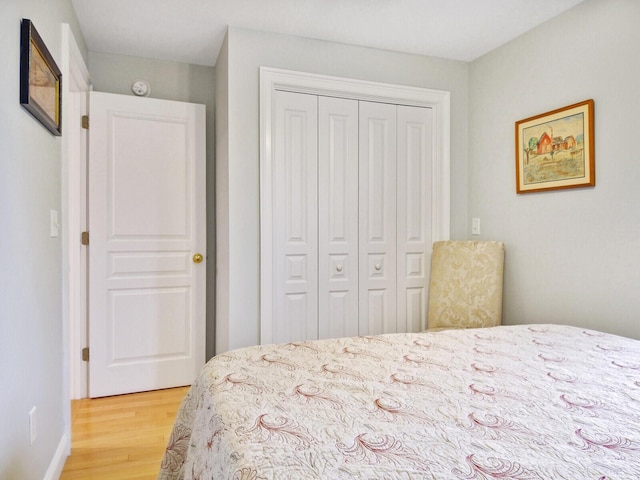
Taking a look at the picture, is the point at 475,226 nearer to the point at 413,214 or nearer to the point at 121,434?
the point at 413,214

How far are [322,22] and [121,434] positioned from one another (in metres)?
2.63

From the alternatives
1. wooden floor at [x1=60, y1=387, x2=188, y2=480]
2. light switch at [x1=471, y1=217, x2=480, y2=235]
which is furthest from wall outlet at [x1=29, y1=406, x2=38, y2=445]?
light switch at [x1=471, y1=217, x2=480, y2=235]

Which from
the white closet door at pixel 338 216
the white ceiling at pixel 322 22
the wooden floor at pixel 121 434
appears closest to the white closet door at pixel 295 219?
the white closet door at pixel 338 216

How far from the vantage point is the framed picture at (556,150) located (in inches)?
A: 89.4

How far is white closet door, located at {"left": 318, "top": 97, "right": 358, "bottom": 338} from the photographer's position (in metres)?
2.85

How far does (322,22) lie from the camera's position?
8.39 feet

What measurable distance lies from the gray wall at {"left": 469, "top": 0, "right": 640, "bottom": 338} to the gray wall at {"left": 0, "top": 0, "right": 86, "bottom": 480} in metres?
2.57

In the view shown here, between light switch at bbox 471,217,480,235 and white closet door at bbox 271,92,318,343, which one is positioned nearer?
white closet door at bbox 271,92,318,343

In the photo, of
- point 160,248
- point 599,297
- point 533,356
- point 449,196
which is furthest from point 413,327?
point 160,248

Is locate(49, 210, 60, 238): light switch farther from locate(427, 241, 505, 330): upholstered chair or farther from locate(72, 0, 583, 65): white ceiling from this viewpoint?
locate(427, 241, 505, 330): upholstered chair

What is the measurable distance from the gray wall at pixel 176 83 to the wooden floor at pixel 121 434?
1.95 ft

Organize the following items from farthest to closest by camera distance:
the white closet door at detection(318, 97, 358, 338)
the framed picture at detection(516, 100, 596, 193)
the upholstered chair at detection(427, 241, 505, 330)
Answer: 1. the white closet door at detection(318, 97, 358, 338)
2. the upholstered chair at detection(427, 241, 505, 330)
3. the framed picture at detection(516, 100, 596, 193)

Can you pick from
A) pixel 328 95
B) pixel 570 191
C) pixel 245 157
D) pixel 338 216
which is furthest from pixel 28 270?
pixel 570 191

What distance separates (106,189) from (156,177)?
1.08 ft
